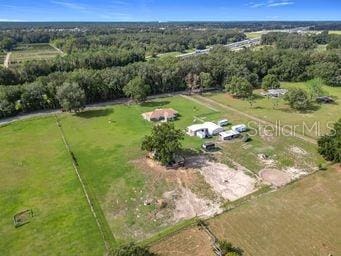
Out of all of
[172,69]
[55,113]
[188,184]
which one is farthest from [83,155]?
[172,69]

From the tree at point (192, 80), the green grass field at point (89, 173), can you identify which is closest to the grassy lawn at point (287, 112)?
the green grass field at point (89, 173)

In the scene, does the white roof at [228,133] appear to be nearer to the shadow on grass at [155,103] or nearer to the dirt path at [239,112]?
the dirt path at [239,112]

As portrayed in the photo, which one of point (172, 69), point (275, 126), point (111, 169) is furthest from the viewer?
point (172, 69)

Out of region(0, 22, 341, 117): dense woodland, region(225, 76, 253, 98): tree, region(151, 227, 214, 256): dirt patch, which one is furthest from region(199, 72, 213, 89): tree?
region(151, 227, 214, 256): dirt patch

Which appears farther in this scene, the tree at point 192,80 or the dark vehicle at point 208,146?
the tree at point 192,80

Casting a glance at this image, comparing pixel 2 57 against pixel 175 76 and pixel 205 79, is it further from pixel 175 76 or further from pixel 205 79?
pixel 205 79

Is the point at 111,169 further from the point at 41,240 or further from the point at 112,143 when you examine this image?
the point at 41,240

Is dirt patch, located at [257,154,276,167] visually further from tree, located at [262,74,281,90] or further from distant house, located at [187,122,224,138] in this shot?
tree, located at [262,74,281,90]
